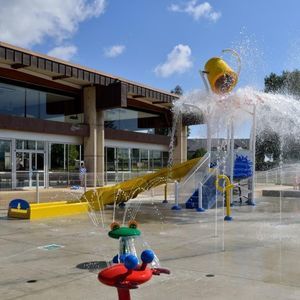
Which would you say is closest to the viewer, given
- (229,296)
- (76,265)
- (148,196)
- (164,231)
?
(229,296)

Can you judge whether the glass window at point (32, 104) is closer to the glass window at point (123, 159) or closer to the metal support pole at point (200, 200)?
the glass window at point (123, 159)

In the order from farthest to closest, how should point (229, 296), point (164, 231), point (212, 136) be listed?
point (212, 136) → point (164, 231) → point (229, 296)

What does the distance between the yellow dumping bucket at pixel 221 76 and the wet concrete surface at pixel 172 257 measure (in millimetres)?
5046

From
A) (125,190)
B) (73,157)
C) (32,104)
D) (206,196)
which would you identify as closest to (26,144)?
(32,104)

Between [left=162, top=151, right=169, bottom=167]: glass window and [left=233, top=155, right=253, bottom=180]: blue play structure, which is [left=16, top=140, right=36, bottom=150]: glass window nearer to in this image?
[left=233, top=155, right=253, bottom=180]: blue play structure

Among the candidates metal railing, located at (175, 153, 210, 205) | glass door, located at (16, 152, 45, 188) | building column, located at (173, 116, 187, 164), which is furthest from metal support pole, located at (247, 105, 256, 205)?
building column, located at (173, 116, 187, 164)

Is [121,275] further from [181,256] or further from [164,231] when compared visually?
[164,231]

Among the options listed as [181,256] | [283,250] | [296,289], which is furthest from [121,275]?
[283,250]

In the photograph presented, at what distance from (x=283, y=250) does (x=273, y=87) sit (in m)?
47.1

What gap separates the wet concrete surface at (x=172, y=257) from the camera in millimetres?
6262

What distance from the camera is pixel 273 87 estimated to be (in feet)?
177

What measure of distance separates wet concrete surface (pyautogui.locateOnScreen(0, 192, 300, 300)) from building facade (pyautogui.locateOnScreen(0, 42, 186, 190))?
28.4 feet

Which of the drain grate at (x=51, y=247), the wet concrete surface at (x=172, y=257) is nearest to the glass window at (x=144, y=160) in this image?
the wet concrete surface at (x=172, y=257)

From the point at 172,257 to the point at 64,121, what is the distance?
2236 centimetres
